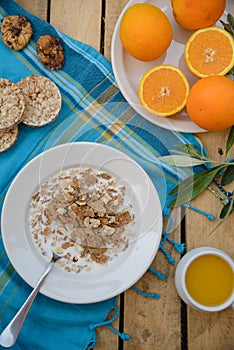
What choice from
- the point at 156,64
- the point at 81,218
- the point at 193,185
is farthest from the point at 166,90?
the point at 81,218

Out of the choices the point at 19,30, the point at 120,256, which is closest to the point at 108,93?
the point at 19,30

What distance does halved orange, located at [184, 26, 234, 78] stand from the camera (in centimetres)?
112

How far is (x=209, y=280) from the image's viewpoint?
111 cm

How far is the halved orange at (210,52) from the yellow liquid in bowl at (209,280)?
0.40 m

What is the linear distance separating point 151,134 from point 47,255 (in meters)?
0.35

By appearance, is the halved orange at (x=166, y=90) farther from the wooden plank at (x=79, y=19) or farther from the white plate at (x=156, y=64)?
the wooden plank at (x=79, y=19)

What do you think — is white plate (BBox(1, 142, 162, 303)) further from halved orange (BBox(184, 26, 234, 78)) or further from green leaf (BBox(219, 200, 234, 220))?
halved orange (BBox(184, 26, 234, 78))

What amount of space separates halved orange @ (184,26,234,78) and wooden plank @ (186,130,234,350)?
16 centimetres

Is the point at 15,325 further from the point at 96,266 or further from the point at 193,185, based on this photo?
the point at 193,185

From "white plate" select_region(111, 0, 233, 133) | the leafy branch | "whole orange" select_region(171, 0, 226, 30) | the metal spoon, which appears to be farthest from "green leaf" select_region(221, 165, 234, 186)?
the metal spoon

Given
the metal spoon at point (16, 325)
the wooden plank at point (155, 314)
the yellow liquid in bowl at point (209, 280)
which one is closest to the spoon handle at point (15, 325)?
the metal spoon at point (16, 325)

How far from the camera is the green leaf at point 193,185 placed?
45.3 inches

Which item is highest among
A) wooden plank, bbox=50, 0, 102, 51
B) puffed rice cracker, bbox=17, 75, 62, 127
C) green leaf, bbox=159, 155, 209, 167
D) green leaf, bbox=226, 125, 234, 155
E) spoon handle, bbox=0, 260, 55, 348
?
wooden plank, bbox=50, 0, 102, 51

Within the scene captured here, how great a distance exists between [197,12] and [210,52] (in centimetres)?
9
